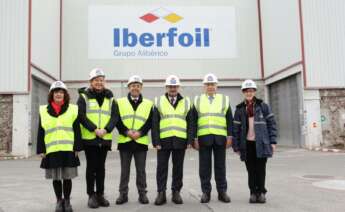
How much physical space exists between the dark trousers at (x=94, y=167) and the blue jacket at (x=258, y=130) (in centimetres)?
215

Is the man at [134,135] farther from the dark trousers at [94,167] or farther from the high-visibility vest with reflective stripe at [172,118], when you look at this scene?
the dark trousers at [94,167]

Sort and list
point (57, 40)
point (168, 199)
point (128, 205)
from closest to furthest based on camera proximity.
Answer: point (128, 205) < point (168, 199) < point (57, 40)

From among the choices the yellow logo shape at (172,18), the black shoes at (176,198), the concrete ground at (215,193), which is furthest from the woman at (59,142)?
the yellow logo shape at (172,18)

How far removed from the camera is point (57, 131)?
17.3 feet

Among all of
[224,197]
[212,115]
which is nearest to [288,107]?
[212,115]

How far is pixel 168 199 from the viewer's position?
20.3 ft

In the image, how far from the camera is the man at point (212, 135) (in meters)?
5.86

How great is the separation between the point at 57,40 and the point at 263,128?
1709cm

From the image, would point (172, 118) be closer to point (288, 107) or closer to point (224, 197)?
point (224, 197)

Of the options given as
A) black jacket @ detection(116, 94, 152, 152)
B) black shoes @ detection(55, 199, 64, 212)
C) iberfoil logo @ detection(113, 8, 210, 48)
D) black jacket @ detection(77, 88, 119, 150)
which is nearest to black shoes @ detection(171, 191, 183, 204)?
black jacket @ detection(116, 94, 152, 152)

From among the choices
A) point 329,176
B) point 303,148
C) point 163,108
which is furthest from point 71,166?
point 303,148

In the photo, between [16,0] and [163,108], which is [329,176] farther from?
[16,0]

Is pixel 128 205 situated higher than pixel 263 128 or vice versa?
pixel 263 128

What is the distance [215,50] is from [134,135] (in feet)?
52.9
